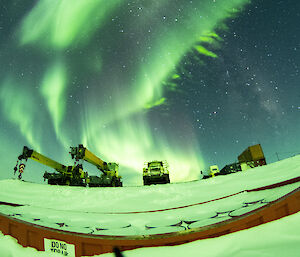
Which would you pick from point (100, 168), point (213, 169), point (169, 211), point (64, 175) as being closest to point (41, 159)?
point (64, 175)

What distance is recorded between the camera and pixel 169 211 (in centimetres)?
442

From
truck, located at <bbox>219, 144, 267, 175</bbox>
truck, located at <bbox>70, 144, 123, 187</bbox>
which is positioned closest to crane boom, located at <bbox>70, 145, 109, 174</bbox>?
truck, located at <bbox>70, 144, 123, 187</bbox>

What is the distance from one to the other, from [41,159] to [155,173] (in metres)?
9.23

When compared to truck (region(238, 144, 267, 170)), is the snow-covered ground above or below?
below

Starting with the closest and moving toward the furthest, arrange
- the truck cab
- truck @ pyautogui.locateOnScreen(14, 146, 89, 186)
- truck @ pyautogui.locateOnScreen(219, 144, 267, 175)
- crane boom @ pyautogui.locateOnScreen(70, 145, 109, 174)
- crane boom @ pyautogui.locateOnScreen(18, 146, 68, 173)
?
crane boom @ pyautogui.locateOnScreen(18, 146, 68, 173)
crane boom @ pyautogui.locateOnScreen(70, 145, 109, 174)
truck @ pyautogui.locateOnScreen(14, 146, 89, 186)
truck @ pyautogui.locateOnScreen(219, 144, 267, 175)
the truck cab

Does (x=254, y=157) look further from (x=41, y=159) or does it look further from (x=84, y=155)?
(x=41, y=159)

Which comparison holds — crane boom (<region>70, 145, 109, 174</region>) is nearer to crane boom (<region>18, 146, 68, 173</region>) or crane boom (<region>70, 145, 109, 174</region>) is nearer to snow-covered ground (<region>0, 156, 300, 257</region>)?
crane boom (<region>18, 146, 68, 173</region>)

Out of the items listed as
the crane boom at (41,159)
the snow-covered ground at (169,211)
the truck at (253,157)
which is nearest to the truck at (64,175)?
the crane boom at (41,159)

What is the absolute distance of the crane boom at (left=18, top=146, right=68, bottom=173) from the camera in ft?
38.2

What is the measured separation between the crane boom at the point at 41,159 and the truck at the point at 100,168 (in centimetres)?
263

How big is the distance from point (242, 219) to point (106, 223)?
276cm

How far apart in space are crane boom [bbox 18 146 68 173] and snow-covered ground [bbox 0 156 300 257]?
267cm

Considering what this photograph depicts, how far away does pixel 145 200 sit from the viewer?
5.82 metres

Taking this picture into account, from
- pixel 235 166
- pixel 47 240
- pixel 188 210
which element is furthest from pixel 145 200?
pixel 235 166
